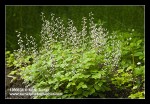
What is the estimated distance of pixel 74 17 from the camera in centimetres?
795

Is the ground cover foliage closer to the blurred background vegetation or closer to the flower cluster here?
the flower cluster

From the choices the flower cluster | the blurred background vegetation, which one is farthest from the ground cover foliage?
the blurred background vegetation

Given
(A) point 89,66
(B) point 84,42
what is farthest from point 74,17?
(A) point 89,66

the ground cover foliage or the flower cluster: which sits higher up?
the flower cluster

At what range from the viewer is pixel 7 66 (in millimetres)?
7727

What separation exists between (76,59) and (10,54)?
6.03 feet

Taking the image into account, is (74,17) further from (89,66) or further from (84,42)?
(89,66)

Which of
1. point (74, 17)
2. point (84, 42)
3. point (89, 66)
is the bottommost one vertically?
point (89, 66)

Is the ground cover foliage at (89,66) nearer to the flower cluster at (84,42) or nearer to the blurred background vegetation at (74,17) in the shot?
the flower cluster at (84,42)

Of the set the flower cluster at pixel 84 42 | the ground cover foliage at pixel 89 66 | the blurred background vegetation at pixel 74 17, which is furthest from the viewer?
the blurred background vegetation at pixel 74 17

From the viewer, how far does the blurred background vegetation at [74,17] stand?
7.73 metres

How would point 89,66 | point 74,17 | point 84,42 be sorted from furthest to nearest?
point 74,17
point 84,42
point 89,66

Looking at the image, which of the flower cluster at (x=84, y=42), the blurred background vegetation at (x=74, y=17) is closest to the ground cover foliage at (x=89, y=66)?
the flower cluster at (x=84, y=42)

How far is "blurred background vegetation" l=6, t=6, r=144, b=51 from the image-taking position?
7.73 meters
